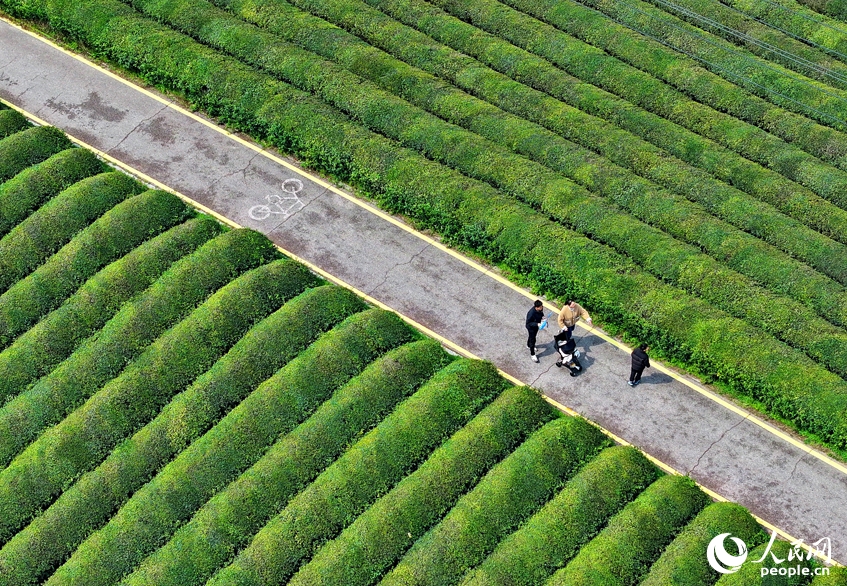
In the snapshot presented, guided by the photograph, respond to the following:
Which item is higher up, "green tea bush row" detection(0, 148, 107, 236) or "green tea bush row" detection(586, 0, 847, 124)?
"green tea bush row" detection(586, 0, 847, 124)

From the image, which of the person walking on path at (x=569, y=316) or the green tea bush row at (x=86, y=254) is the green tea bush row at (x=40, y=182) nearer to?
the green tea bush row at (x=86, y=254)

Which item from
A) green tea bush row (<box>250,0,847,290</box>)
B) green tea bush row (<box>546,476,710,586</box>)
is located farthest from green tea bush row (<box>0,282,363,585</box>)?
green tea bush row (<box>250,0,847,290</box>)

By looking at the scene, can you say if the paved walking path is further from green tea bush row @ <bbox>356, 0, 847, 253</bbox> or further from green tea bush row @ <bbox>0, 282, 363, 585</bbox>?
green tea bush row @ <bbox>356, 0, 847, 253</bbox>

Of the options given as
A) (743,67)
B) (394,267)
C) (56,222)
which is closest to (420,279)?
(394,267)

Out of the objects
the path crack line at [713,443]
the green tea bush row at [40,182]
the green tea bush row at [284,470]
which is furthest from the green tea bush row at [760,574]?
the green tea bush row at [40,182]

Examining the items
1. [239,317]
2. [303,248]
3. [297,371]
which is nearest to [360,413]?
[297,371]

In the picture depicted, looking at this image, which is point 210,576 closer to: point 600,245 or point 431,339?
point 431,339
